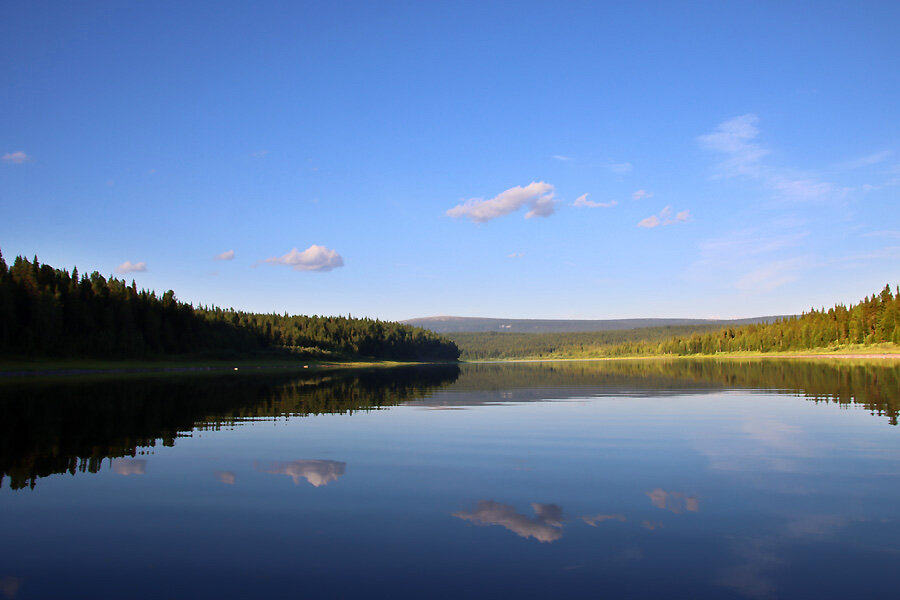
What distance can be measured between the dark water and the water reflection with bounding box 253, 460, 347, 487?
0.09 metres

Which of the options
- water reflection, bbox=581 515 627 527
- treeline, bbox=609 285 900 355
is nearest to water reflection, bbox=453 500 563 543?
water reflection, bbox=581 515 627 527

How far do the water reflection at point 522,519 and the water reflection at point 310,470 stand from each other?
4.79m

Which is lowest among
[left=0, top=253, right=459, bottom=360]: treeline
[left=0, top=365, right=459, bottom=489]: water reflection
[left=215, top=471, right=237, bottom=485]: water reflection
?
[left=0, top=365, right=459, bottom=489]: water reflection

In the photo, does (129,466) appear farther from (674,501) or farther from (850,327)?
(850,327)

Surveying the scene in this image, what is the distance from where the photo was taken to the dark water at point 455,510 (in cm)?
891

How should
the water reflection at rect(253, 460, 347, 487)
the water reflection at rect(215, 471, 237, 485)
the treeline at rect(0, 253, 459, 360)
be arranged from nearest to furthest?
1. the water reflection at rect(215, 471, 237, 485)
2. the water reflection at rect(253, 460, 347, 487)
3. the treeline at rect(0, 253, 459, 360)

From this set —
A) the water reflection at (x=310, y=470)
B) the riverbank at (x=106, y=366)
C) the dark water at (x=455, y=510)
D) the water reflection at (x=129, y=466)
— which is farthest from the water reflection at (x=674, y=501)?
the riverbank at (x=106, y=366)

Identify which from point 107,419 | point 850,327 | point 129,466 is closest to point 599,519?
point 129,466

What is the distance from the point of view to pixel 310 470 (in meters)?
17.0

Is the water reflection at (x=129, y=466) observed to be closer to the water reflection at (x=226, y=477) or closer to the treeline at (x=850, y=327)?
the water reflection at (x=226, y=477)

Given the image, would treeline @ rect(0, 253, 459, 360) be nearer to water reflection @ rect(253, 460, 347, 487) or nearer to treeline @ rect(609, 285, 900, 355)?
water reflection @ rect(253, 460, 347, 487)

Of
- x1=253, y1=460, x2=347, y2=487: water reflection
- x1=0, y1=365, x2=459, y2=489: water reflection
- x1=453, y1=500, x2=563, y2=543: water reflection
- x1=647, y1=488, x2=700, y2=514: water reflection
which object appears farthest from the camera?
x1=0, y1=365, x2=459, y2=489: water reflection

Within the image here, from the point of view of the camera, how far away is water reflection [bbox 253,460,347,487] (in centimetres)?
1591

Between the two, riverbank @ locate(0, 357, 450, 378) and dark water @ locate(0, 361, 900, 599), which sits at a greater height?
dark water @ locate(0, 361, 900, 599)
